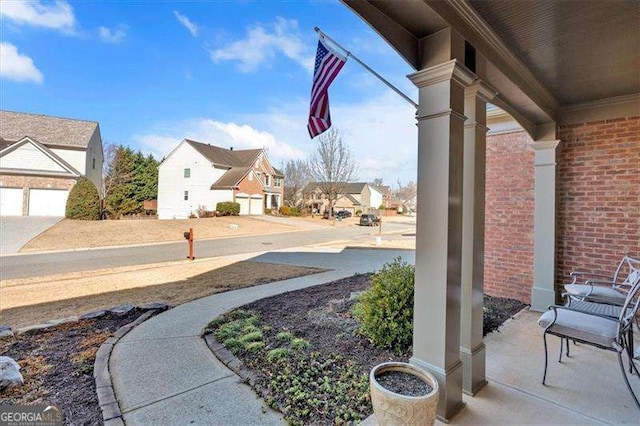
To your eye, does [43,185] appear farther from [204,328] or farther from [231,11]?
[204,328]

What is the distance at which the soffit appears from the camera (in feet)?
7.50

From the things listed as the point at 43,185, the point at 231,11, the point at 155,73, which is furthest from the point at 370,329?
the point at 43,185

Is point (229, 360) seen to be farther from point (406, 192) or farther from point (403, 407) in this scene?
point (406, 192)

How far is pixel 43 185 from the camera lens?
2112 centimetres

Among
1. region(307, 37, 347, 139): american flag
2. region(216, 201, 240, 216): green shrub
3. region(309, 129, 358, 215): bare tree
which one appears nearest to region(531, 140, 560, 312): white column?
region(307, 37, 347, 139): american flag

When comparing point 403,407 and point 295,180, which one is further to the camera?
point 295,180

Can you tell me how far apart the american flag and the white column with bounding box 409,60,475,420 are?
2.58 feet

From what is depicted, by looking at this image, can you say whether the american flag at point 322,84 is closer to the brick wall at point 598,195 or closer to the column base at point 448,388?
the column base at point 448,388

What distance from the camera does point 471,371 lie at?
8.36 ft

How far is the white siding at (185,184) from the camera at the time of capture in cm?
3098

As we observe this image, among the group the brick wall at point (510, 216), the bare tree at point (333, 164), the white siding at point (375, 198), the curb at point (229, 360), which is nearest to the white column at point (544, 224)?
the brick wall at point (510, 216)

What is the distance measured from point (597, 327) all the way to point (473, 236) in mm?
1185

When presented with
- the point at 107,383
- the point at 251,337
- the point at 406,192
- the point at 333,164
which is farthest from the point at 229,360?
the point at 406,192

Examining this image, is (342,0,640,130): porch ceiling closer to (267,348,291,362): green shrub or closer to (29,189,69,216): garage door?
(267,348,291,362): green shrub
